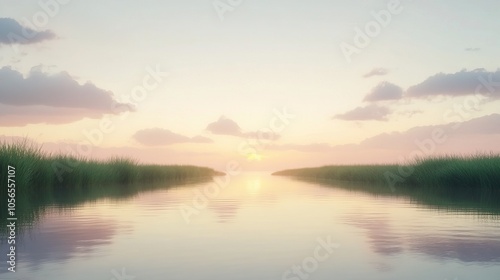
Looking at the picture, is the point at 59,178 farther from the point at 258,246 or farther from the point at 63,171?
the point at 258,246

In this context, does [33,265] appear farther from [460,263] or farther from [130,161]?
[130,161]

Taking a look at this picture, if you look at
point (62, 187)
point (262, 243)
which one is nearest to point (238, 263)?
point (262, 243)

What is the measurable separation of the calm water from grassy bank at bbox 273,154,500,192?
11389 mm

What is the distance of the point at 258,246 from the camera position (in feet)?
25.9

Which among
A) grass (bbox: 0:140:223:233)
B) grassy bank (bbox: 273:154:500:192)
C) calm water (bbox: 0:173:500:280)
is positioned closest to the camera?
calm water (bbox: 0:173:500:280)

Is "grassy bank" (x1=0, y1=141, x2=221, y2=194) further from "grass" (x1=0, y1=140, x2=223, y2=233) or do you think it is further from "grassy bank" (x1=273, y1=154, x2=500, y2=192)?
"grassy bank" (x1=273, y1=154, x2=500, y2=192)

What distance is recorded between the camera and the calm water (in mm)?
6082

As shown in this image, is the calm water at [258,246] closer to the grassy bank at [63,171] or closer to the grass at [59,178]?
the grass at [59,178]

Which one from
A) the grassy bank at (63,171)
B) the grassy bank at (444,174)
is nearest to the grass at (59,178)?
the grassy bank at (63,171)

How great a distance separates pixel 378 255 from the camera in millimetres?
7156

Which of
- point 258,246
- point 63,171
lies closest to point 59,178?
point 63,171

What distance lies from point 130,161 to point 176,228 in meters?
24.0

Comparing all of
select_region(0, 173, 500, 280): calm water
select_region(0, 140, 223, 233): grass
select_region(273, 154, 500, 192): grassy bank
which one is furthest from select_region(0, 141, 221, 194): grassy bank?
select_region(273, 154, 500, 192): grassy bank

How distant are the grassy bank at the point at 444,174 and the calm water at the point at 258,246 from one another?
11.4 m
